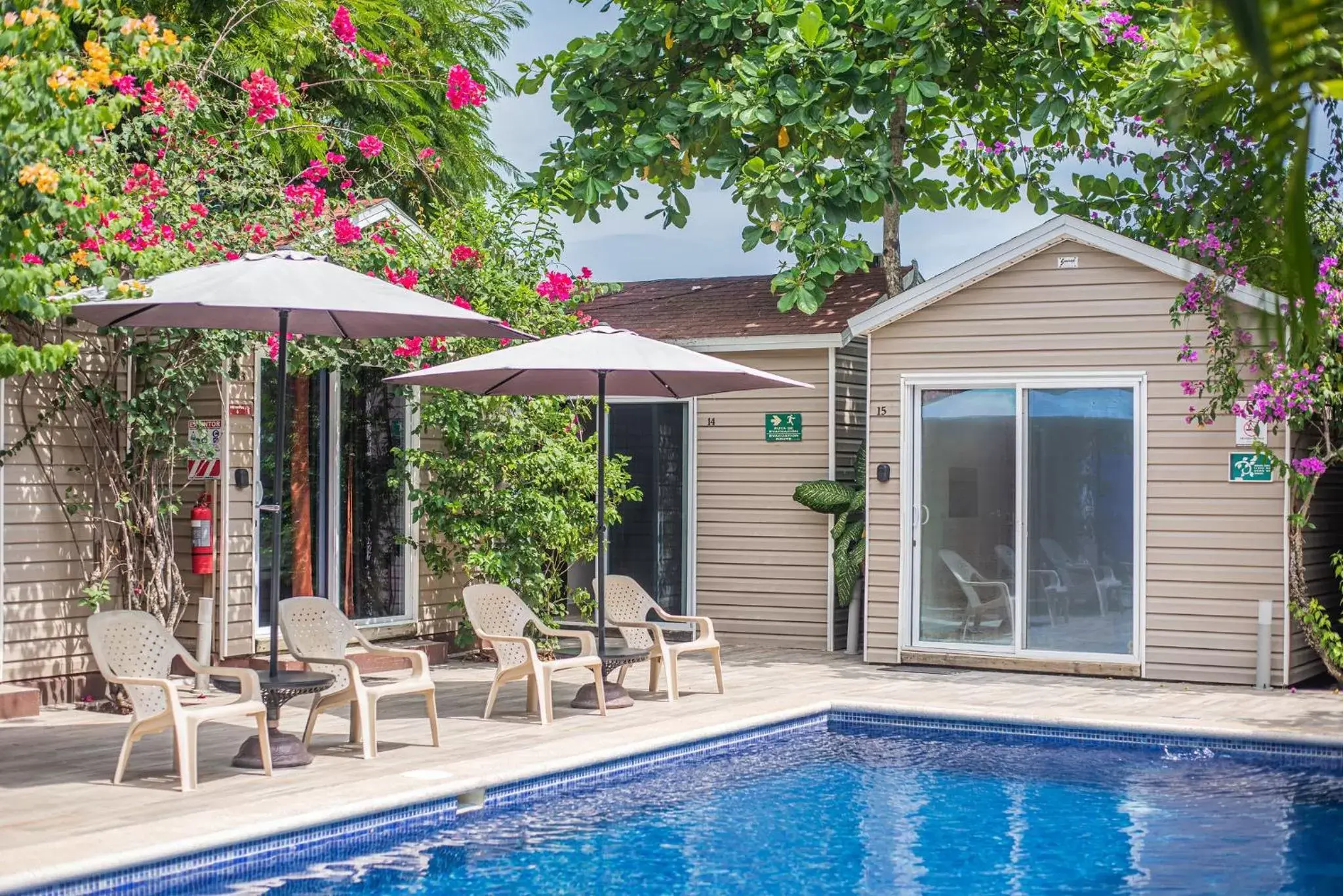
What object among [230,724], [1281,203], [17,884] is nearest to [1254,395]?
[230,724]

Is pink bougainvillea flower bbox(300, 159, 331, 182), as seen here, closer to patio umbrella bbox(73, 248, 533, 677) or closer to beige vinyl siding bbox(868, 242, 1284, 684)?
patio umbrella bbox(73, 248, 533, 677)

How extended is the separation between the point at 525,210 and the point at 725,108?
3.03 m

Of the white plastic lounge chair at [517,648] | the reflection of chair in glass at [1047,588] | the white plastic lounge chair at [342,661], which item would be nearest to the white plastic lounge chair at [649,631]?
the white plastic lounge chair at [517,648]

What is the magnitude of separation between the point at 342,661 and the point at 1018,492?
5.67m

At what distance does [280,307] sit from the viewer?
21.2ft

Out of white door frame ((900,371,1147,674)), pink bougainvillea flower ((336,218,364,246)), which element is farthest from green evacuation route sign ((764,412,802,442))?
pink bougainvillea flower ((336,218,364,246))

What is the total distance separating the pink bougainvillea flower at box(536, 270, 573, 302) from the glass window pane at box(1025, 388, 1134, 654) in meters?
3.65

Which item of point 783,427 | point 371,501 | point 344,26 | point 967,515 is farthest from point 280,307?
point 783,427

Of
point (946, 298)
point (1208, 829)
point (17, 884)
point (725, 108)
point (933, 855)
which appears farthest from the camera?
point (725, 108)

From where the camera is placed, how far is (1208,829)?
6.72 meters

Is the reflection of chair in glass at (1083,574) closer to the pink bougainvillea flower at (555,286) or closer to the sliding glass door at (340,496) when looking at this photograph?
the pink bougainvillea flower at (555,286)

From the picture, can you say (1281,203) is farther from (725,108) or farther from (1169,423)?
(725,108)

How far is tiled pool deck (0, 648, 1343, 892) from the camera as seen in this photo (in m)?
5.53

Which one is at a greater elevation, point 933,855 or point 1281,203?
point 1281,203
